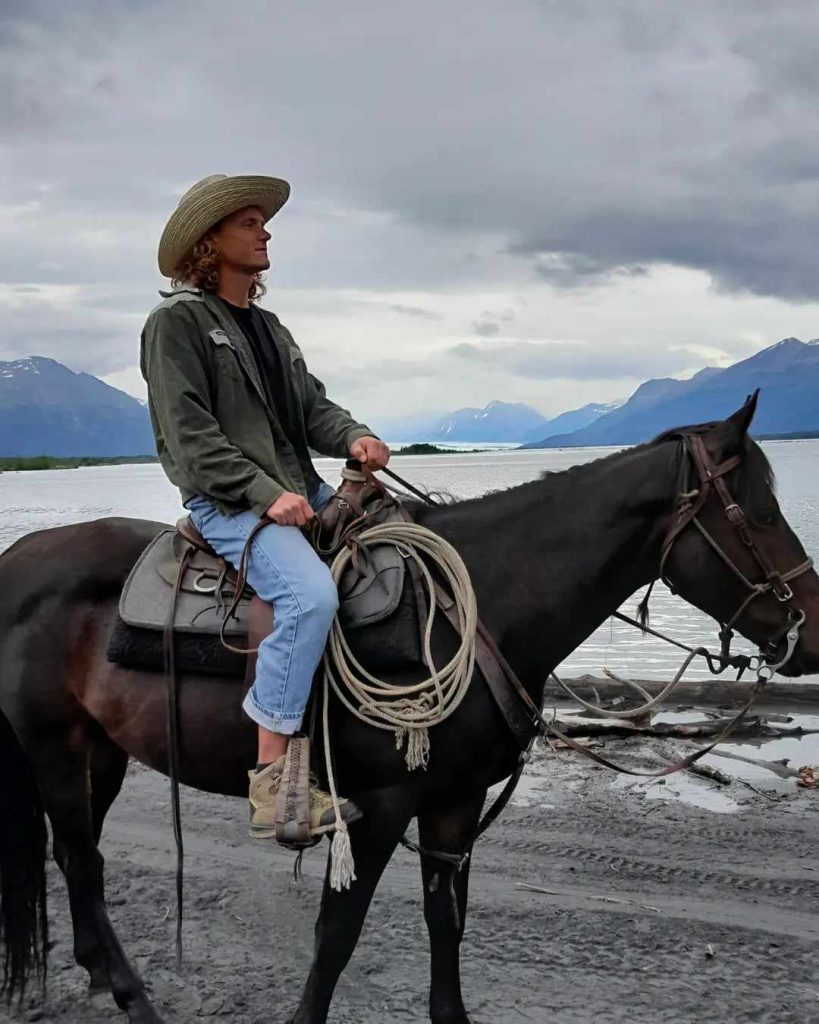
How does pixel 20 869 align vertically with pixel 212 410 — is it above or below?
below

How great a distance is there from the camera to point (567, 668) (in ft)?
36.8

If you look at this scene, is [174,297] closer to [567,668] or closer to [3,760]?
[3,760]

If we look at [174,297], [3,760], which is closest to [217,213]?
[174,297]

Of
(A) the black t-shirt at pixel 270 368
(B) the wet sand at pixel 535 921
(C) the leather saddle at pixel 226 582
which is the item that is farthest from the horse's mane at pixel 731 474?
(B) the wet sand at pixel 535 921

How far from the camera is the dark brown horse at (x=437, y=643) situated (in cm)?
301

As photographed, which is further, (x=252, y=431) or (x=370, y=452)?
(x=370, y=452)

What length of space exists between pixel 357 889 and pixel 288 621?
3.10 ft

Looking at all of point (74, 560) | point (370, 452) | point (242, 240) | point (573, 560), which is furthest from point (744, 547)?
point (74, 560)

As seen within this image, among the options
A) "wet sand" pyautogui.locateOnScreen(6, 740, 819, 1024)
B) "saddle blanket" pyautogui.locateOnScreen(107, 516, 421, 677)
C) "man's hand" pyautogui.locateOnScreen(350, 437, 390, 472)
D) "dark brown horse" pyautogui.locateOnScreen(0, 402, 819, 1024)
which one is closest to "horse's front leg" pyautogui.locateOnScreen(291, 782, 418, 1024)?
"dark brown horse" pyautogui.locateOnScreen(0, 402, 819, 1024)

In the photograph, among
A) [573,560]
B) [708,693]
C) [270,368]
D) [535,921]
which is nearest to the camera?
[573,560]

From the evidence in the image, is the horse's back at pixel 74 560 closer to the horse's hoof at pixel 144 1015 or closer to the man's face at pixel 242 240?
the man's face at pixel 242 240

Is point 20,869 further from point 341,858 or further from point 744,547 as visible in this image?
point 744,547

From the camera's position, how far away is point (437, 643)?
3051 mm

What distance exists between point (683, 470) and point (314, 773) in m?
1.61
